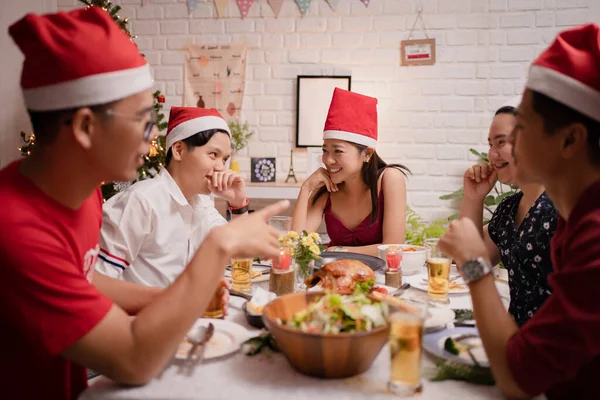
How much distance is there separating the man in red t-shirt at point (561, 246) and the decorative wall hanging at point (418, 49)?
352 centimetres

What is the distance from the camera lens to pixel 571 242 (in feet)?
3.61

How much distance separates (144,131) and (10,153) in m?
4.37

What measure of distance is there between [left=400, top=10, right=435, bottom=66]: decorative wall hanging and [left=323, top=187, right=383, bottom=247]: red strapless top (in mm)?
1926

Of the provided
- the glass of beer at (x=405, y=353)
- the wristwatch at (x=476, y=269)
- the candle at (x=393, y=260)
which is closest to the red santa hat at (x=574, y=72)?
the wristwatch at (x=476, y=269)

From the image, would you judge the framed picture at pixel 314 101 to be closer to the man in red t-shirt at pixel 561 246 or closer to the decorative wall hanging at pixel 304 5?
the decorative wall hanging at pixel 304 5

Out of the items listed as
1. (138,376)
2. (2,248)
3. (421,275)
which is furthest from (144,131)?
(421,275)

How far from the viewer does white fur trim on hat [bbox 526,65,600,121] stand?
1.06 meters

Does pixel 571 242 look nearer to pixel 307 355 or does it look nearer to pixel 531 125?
pixel 531 125

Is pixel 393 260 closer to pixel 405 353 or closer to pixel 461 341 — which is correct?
pixel 461 341

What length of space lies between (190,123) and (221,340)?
1349mm

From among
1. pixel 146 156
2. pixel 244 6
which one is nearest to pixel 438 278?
pixel 146 156

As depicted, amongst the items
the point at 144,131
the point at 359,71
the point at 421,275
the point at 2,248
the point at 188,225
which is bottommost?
the point at 421,275

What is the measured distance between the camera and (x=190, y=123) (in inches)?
95.0

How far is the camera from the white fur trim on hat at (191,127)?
240 centimetres
